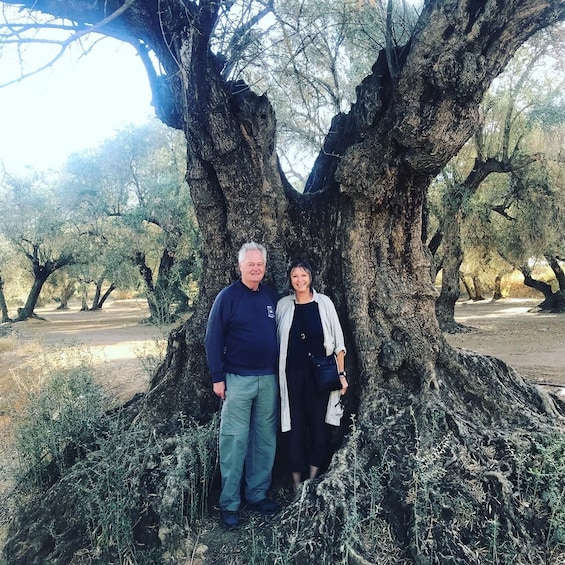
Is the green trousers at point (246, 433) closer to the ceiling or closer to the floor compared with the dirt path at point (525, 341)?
closer to the ceiling

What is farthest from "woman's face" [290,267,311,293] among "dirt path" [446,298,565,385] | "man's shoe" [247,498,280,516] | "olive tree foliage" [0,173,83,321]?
"olive tree foliage" [0,173,83,321]

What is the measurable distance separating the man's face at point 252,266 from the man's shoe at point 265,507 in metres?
1.73

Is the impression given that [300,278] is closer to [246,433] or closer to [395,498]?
[246,433]

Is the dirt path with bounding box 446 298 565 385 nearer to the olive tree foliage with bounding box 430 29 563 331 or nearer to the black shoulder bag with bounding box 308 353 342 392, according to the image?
the olive tree foliage with bounding box 430 29 563 331

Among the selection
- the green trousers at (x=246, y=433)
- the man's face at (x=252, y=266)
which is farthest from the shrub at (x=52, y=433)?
the man's face at (x=252, y=266)

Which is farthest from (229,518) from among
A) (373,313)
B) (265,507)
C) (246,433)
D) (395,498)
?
(373,313)

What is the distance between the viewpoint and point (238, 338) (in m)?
3.77

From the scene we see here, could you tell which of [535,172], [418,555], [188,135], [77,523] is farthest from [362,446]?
[535,172]

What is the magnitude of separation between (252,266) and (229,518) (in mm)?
1877

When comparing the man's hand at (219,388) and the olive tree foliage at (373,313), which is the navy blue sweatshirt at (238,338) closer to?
the man's hand at (219,388)

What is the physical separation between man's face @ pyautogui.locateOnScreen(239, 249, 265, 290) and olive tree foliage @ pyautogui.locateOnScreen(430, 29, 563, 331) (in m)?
11.1

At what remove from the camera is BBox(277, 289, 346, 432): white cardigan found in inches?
154

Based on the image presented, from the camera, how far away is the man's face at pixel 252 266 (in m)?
3.81

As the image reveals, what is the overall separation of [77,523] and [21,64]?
3.36 meters
